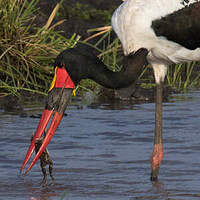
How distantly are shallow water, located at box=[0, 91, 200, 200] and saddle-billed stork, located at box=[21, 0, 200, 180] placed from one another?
0.29 meters

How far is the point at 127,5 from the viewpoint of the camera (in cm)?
675

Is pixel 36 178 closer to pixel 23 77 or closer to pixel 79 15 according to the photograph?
pixel 23 77

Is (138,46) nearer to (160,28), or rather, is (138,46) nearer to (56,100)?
(160,28)

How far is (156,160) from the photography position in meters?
6.70

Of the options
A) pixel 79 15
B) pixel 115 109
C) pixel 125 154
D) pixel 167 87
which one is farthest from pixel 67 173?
pixel 79 15

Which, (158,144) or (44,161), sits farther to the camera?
Result: (158,144)

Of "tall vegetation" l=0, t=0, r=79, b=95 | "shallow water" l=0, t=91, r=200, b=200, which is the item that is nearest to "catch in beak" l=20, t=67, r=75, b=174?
"shallow water" l=0, t=91, r=200, b=200

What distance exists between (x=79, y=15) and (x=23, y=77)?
532 centimetres

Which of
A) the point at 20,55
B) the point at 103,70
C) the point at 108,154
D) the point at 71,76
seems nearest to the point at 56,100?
the point at 71,76

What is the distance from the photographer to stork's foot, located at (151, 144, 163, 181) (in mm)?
6516

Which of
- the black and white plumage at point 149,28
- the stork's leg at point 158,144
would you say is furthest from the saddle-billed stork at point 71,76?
the stork's leg at point 158,144

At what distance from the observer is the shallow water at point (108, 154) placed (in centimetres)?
607

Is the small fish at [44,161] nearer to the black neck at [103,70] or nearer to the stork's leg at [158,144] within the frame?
the black neck at [103,70]

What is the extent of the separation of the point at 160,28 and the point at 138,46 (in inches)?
10.3
